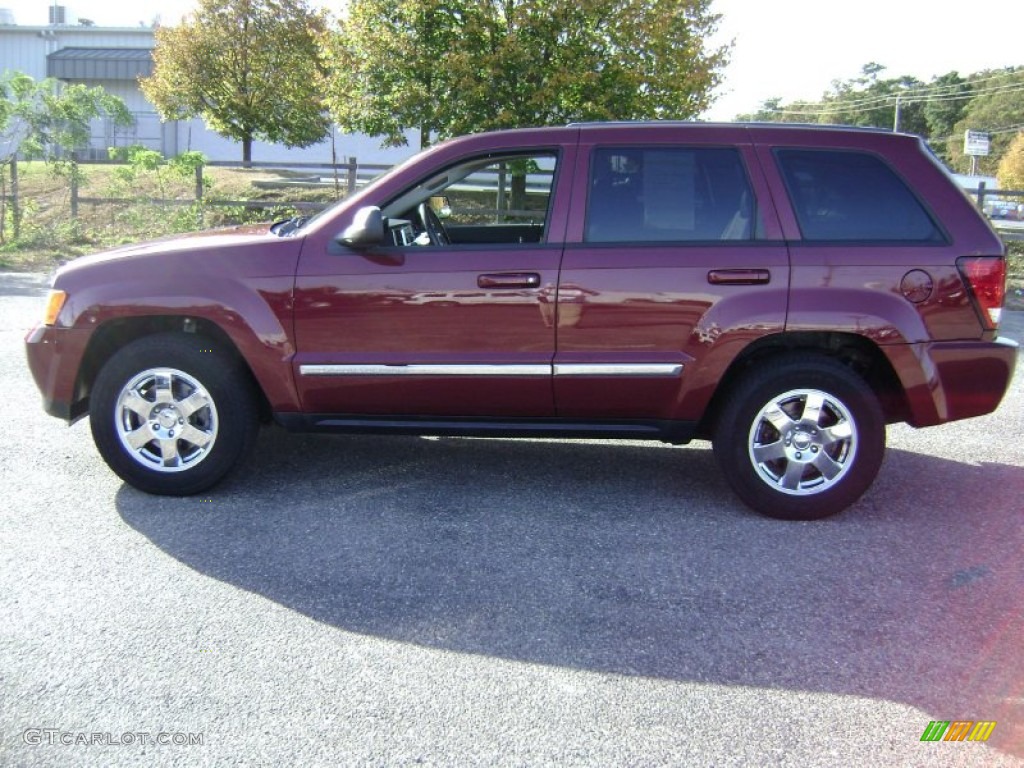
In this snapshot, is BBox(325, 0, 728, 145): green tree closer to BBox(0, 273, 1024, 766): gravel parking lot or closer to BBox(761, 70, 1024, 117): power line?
BBox(0, 273, 1024, 766): gravel parking lot

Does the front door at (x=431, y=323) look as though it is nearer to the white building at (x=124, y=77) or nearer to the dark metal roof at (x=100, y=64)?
the white building at (x=124, y=77)

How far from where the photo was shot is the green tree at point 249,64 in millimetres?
20766

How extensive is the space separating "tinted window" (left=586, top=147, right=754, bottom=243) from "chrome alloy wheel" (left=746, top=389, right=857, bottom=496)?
881 mm

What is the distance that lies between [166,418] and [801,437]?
321 centimetres

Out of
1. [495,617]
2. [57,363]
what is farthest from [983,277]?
[57,363]

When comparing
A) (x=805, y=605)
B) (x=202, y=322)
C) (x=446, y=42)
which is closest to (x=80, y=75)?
(x=446, y=42)

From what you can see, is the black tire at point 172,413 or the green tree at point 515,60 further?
Answer: the green tree at point 515,60

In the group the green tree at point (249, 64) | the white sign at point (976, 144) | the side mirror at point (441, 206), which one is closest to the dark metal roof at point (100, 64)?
the green tree at point (249, 64)

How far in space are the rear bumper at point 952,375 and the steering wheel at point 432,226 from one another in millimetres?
2487

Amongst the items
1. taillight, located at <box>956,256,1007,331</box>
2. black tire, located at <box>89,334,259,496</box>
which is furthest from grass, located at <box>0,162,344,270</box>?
taillight, located at <box>956,256,1007,331</box>

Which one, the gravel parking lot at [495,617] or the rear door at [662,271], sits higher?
the rear door at [662,271]

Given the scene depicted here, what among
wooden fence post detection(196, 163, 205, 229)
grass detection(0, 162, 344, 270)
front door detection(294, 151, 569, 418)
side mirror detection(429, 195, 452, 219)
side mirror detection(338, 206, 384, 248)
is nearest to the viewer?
side mirror detection(338, 206, 384, 248)

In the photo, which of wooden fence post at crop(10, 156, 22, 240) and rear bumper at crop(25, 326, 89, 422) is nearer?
rear bumper at crop(25, 326, 89, 422)

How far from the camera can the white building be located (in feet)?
102
